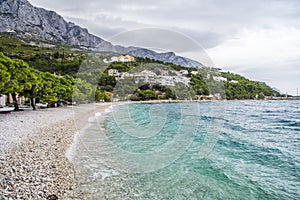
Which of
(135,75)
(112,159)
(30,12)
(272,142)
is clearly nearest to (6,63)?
(135,75)

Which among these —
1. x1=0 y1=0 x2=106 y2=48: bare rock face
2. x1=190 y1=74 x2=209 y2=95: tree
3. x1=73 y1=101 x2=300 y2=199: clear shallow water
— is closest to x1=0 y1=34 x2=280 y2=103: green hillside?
x1=190 y1=74 x2=209 y2=95: tree

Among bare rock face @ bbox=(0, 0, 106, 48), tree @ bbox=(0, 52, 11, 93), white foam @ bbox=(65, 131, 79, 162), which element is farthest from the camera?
bare rock face @ bbox=(0, 0, 106, 48)

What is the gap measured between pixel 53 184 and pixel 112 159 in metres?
4.12

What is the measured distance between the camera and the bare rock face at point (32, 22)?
141875mm

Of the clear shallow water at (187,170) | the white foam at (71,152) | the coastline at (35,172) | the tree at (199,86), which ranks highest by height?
the tree at (199,86)

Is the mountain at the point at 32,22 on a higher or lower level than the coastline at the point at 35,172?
higher

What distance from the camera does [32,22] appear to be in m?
161

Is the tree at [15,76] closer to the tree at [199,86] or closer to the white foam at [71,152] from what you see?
the white foam at [71,152]

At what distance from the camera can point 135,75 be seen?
23.7 meters

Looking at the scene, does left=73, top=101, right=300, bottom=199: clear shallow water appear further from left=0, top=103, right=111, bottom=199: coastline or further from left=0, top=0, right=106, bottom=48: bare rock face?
left=0, top=0, right=106, bottom=48: bare rock face

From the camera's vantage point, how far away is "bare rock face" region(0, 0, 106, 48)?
141875mm

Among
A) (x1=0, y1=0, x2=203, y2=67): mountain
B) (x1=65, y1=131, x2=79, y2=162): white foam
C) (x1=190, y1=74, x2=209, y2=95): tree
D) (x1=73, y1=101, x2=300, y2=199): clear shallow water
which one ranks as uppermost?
(x1=0, y1=0, x2=203, y2=67): mountain

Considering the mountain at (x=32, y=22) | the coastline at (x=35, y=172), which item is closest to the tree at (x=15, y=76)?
the coastline at (x=35, y=172)

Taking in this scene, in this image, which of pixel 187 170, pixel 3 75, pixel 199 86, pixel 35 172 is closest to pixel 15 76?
pixel 3 75
